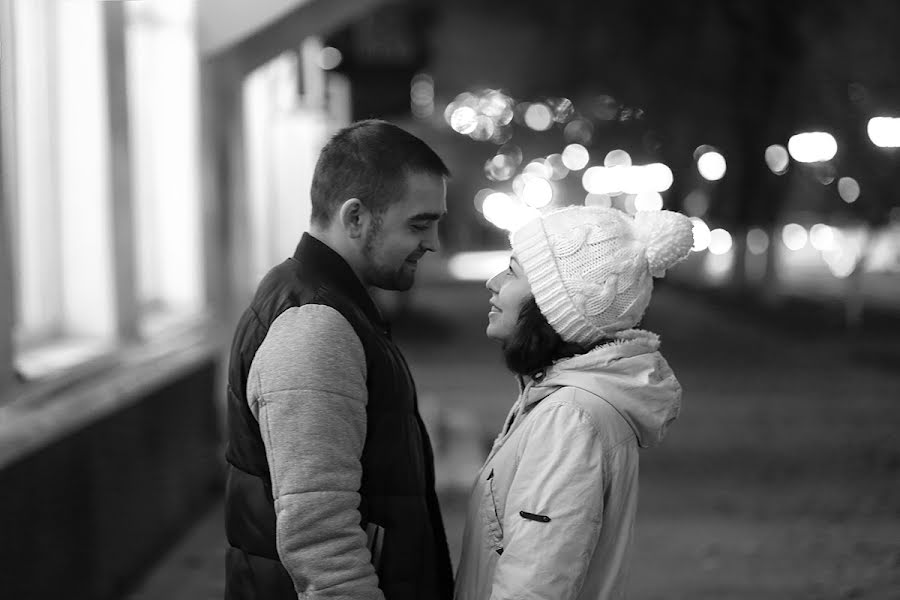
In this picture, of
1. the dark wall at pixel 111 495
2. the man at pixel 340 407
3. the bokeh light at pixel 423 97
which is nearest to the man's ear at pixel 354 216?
the man at pixel 340 407

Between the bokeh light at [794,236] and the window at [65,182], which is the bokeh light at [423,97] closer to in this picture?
the bokeh light at [794,236]

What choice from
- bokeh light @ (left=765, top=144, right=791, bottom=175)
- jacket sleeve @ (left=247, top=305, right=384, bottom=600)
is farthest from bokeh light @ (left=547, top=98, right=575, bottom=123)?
jacket sleeve @ (left=247, top=305, right=384, bottom=600)

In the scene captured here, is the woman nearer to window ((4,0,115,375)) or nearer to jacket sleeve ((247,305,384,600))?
jacket sleeve ((247,305,384,600))

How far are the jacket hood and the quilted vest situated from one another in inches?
12.2

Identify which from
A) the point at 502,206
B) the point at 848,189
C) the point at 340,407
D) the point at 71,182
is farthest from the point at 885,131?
the point at 502,206

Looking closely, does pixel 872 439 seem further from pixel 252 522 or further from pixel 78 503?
pixel 252 522

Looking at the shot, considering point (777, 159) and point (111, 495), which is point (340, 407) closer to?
point (111, 495)

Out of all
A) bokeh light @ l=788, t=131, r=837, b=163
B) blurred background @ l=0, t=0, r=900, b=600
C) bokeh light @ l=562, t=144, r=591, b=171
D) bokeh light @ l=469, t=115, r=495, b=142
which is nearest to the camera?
blurred background @ l=0, t=0, r=900, b=600

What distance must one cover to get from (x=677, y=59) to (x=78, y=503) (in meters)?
21.3

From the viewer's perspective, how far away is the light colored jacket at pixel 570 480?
2.37 metres

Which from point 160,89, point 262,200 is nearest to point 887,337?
point 262,200

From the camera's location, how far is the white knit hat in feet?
8.30

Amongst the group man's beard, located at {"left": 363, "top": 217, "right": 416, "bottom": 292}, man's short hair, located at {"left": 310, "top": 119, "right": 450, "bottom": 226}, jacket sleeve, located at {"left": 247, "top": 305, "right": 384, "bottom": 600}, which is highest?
man's short hair, located at {"left": 310, "top": 119, "right": 450, "bottom": 226}

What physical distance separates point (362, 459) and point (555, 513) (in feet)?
1.24
